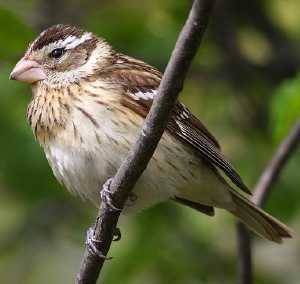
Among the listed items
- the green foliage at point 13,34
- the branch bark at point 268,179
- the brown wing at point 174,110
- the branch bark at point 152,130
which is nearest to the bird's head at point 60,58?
the brown wing at point 174,110

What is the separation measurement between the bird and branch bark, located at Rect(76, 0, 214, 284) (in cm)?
58

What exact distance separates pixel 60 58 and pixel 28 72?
174 mm

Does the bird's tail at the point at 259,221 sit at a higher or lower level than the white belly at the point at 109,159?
lower

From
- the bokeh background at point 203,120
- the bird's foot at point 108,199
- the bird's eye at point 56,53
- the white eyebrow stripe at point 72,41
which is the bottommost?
the bokeh background at point 203,120

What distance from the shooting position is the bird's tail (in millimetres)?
5020

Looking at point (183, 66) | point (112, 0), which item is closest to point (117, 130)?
point (183, 66)

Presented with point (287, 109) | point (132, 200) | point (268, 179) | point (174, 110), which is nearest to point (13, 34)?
point (174, 110)

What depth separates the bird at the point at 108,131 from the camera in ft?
14.4

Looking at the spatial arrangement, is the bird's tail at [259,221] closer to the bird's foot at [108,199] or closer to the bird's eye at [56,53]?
the bird's eye at [56,53]

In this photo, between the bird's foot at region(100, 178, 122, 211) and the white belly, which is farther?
the white belly

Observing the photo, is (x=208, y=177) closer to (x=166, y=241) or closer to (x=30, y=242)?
(x=166, y=241)

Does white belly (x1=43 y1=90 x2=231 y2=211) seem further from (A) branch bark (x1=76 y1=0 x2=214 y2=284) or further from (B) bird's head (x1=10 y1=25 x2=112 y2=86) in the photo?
(A) branch bark (x1=76 y1=0 x2=214 y2=284)

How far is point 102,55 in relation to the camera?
4859 millimetres

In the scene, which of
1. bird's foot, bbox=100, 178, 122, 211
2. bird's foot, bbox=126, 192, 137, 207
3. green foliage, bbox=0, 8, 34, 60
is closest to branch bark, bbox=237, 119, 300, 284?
bird's foot, bbox=126, 192, 137, 207
